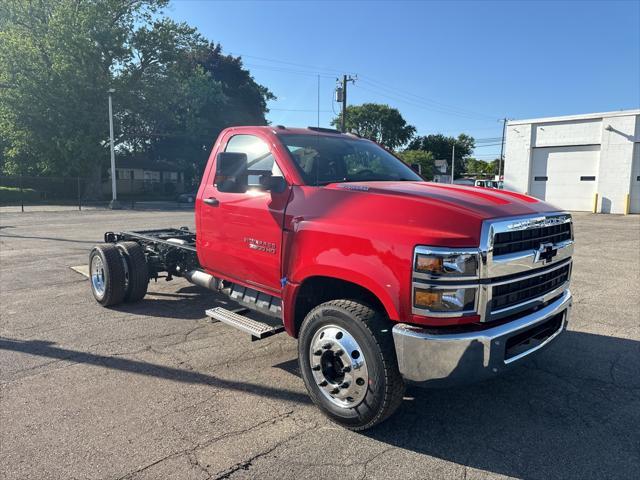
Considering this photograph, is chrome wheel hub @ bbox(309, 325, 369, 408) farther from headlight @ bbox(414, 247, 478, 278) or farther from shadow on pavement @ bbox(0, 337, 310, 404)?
headlight @ bbox(414, 247, 478, 278)

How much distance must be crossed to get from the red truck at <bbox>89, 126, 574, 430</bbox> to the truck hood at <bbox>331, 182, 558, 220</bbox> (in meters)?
0.01

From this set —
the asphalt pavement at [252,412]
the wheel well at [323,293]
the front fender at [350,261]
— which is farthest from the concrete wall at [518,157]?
the front fender at [350,261]

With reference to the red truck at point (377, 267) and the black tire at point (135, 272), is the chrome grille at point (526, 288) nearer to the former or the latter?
the red truck at point (377, 267)

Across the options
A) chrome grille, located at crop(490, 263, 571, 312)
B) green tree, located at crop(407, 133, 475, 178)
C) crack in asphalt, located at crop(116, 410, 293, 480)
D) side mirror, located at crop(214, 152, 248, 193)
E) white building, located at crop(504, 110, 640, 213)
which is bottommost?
crack in asphalt, located at crop(116, 410, 293, 480)

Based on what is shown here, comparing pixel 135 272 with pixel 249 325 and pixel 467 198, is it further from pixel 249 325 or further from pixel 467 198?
pixel 467 198

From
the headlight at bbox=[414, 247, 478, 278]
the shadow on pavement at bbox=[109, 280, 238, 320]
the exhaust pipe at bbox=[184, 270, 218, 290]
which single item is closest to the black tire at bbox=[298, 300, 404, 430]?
the headlight at bbox=[414, 247, 478, 278]

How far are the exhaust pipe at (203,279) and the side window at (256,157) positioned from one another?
135 centimetres

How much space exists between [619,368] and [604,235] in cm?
1319

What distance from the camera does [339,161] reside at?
14.1 feet

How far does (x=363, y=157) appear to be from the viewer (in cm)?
454

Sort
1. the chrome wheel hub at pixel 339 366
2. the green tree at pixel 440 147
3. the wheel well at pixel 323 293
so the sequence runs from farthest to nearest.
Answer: the green tree at pixel 440 147 < the wheel well at pixel 323 293 < the chrome wheel hub at pixel 339 366

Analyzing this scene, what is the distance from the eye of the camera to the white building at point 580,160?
26.4 metres

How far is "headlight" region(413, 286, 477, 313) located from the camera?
2801 mm

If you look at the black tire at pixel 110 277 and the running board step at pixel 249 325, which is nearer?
the running board step at pixel 249 325
